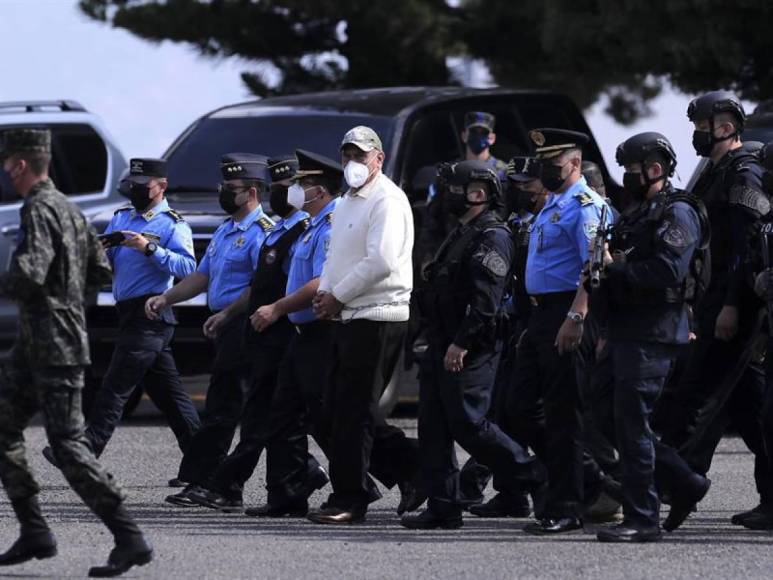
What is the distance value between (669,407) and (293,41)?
44.5 feet

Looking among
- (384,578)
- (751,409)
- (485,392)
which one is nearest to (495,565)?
(384,578)

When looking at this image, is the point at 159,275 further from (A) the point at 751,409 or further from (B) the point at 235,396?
(A) the point at 751,409

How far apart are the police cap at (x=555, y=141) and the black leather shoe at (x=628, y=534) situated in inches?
66.4

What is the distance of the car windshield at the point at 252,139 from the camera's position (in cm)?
1364

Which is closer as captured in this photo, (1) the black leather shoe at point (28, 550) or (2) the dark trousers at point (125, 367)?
(1) the black leather shoe at point (28, 550)

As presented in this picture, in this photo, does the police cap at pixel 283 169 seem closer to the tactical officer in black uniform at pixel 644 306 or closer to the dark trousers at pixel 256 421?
the dark trousers at pixel 256 421

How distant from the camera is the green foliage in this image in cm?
1853

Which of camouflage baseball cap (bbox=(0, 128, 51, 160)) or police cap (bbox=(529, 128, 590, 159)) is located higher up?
police cap (bbox=(529, 128, 590, 159))

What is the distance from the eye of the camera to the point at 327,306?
30.9ft

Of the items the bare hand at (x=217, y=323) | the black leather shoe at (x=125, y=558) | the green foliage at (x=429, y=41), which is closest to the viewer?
the black leather shoe at (x=125, y=558)

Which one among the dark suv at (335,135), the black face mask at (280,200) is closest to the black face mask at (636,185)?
the black face mask at (280,200)

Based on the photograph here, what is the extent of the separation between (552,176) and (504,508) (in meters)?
1.70

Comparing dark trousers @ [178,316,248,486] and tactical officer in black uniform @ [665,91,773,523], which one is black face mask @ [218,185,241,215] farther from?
tactical officer in black uniform @ [665,91,773,523]

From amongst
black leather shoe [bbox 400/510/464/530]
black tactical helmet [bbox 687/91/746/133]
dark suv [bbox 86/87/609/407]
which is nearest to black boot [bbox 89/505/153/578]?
black leather shoe [bbox 400/510/464/530]
